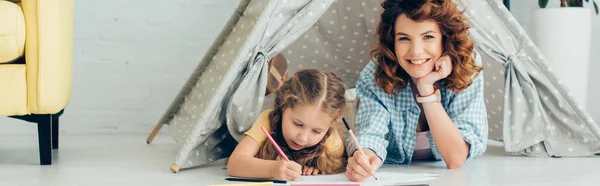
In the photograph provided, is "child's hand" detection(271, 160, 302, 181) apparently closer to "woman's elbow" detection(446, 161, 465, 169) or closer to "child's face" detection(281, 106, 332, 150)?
"child's face" detection(281, 106, 332, 150)

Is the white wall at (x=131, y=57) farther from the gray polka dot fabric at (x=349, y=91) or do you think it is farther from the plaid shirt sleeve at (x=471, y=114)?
the plaid shirt sleeve at (x=471, y=114)

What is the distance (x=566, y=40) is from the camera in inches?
116

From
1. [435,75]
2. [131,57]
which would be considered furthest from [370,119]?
[131,57]

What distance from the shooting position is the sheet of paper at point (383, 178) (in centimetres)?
168

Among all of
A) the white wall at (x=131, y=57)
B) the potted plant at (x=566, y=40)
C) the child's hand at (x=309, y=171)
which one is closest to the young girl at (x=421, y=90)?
the child's hand at (x=309, y=171)

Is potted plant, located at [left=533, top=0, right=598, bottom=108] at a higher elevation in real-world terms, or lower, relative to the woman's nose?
lower

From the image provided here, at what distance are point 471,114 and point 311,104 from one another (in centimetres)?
46

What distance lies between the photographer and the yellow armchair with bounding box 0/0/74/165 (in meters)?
1.97

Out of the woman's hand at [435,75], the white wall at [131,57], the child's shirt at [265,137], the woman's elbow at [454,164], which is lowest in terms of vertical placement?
the white wall at [131,57]

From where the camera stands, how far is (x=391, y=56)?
73.4 inches

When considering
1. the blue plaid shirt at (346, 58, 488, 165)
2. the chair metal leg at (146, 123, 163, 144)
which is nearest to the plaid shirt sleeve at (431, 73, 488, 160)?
the blue plaid shirt at (346, 58, 488, 165)

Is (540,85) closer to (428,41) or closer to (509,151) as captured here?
(509,151)

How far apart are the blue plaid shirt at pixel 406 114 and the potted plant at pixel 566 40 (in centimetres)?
114

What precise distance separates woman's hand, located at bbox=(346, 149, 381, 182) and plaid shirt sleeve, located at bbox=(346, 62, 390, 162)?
0.12 metres
